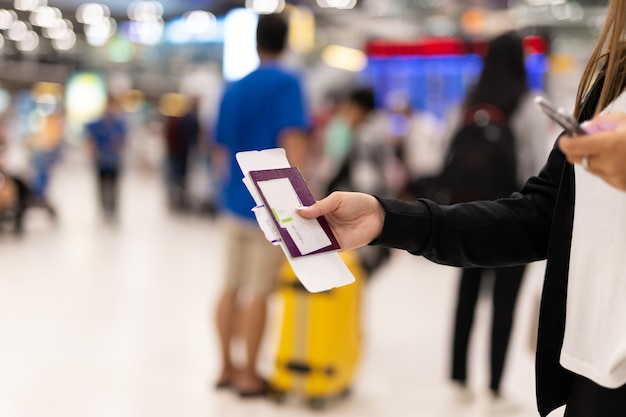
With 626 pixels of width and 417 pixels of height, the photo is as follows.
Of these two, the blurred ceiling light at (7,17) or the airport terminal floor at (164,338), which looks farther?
the blurred ceiling light at (7,17)

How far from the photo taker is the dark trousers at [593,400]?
1062 millimetres

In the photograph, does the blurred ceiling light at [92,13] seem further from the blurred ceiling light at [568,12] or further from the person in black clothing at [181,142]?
the blurred ceiling light at [568,12]

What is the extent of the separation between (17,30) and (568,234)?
88.5 feet

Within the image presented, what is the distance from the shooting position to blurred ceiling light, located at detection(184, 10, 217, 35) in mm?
14078

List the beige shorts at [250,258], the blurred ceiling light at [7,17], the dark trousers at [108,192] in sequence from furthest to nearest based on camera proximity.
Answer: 1. the blurred ceiling light at [7,17]
2. the dark trousers at [108,192]
3. the beige shorts at [250,258]

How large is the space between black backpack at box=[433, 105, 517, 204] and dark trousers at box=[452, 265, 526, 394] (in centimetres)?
40

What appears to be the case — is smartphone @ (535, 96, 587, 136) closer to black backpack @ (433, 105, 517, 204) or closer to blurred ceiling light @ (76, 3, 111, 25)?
black backpack @ (433, 105, 517, 204)

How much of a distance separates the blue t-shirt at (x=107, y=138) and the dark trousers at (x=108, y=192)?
6.4 inches

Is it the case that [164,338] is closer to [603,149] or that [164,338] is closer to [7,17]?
[603,149]

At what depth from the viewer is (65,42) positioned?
28.5 metres

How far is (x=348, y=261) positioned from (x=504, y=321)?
2.64 ft

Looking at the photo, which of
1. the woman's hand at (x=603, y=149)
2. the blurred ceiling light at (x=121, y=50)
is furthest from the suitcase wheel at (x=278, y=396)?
the blurred ceiling light at (x=121, y=50)

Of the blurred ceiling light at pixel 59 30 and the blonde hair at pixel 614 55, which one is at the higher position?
the blonde hair at pixel 614 55

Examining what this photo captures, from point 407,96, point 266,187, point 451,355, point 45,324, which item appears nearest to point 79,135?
point 407,96
